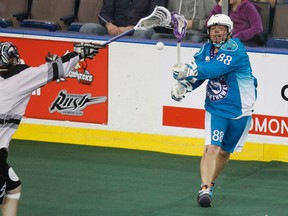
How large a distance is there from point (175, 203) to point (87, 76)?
3006 millimetres

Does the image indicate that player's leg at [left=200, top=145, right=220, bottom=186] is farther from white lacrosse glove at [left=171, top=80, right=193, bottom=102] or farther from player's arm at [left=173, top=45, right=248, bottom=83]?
player's arm at [left=173, top=45, right=248, bottom=83]

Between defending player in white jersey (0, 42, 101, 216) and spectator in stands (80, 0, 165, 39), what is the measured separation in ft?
14.4

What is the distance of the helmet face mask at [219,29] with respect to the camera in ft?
34.9

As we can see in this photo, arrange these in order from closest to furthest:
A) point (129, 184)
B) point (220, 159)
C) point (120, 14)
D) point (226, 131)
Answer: point (226, 131) < point (220, 159) < point (129, 184) < point (120, 14)

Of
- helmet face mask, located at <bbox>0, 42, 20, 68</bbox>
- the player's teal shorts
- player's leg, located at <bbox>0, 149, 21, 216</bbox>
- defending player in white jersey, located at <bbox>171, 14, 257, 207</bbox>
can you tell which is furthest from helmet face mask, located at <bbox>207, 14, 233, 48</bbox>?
player's leg, located at <bbox>0, 149, 21, 216</bbox>

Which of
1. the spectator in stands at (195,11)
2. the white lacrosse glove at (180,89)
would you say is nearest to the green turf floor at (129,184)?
the white lacrosse glove at (180,89)

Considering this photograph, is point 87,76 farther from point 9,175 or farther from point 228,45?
point 9,175

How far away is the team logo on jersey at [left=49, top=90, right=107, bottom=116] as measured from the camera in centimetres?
1330

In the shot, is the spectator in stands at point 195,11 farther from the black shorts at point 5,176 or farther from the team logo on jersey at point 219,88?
the black shorts at point 5,176

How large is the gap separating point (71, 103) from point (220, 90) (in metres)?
3.08

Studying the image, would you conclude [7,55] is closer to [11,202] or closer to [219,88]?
[11,202]

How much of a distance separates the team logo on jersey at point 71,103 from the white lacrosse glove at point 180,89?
2641 millimetres

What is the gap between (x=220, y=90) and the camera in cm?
1079

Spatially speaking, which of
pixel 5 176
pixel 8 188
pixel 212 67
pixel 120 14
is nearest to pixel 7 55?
pixel 5 176
